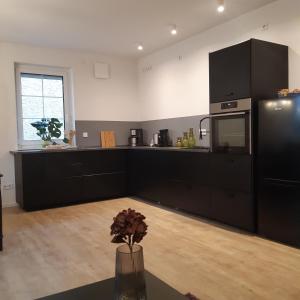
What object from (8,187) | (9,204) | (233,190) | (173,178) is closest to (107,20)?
(173,178)

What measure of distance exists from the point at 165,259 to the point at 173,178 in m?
1.75

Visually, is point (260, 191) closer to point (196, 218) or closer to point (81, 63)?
point (196, 218)

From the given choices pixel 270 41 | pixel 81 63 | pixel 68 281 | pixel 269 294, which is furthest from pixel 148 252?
pixel 81 63

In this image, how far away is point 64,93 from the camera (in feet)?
18.1

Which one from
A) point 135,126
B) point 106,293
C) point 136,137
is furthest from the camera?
point 135,126

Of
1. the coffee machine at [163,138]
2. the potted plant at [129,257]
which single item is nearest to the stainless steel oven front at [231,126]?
the coffee machine at [163,138]

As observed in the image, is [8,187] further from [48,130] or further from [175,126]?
[175,126]

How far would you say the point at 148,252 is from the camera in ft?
9.45

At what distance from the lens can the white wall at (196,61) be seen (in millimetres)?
3410

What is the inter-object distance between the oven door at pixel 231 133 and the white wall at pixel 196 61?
0.74 metres

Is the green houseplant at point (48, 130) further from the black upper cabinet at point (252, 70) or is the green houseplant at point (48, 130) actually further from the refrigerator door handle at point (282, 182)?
the refrigerator door handle at point (282, 182)

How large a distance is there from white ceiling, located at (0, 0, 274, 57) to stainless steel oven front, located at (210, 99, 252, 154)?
3.99ft

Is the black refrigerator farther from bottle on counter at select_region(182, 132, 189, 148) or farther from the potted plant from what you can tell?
the potted plant

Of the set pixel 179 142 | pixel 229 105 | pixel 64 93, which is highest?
pixel 64 93
